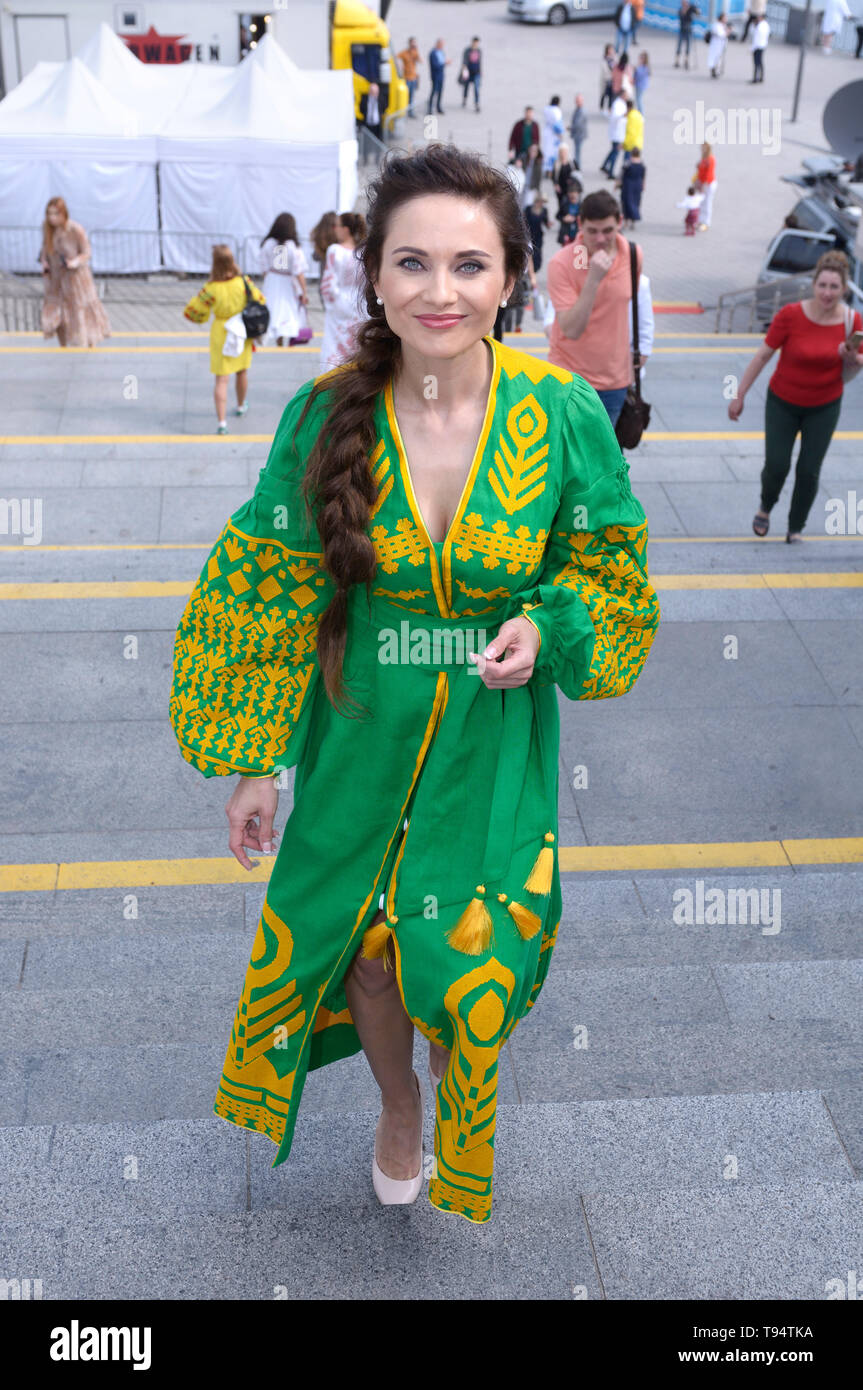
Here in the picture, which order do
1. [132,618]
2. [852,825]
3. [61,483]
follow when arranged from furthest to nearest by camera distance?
[61,483] → [132,618] → [852,825]

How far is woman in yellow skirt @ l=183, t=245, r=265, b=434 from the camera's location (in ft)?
35.2

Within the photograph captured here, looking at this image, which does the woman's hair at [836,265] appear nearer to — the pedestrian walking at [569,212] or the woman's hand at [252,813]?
the woman's hand at [252,813]

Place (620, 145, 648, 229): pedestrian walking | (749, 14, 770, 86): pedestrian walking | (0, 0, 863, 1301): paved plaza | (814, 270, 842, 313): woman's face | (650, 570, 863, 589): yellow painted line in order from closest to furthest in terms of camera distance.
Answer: (0, 0, 863, 1301): paved plaza < (650, 570, 863, 589): yellow painted line < (814, 270, 842, 313): woman's face < (620, 145, 648, 229): pedestrian walking < (749, 14, 770, 86): pedestrian walking

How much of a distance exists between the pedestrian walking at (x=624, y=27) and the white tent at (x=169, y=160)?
18249 mm

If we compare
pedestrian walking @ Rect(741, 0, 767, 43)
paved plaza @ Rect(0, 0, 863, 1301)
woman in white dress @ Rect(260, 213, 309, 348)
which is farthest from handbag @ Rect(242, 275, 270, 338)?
pedestrian walking @ Rect(741, 0, 767, 43)

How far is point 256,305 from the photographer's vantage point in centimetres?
1087

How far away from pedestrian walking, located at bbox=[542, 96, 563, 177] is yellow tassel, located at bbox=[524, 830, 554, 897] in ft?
79.7

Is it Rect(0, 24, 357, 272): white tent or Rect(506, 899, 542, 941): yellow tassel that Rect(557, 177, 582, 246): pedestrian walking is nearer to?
Rect(0, 24, 357, 272): white tent

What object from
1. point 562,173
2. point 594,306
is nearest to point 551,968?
point 594,306

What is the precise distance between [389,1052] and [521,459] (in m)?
1.30

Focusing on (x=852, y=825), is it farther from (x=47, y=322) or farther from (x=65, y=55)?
(x=65, y=55)

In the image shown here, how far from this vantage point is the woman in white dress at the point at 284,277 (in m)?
13.4

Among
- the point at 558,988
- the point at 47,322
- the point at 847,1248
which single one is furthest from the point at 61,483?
the point at 847,1248
